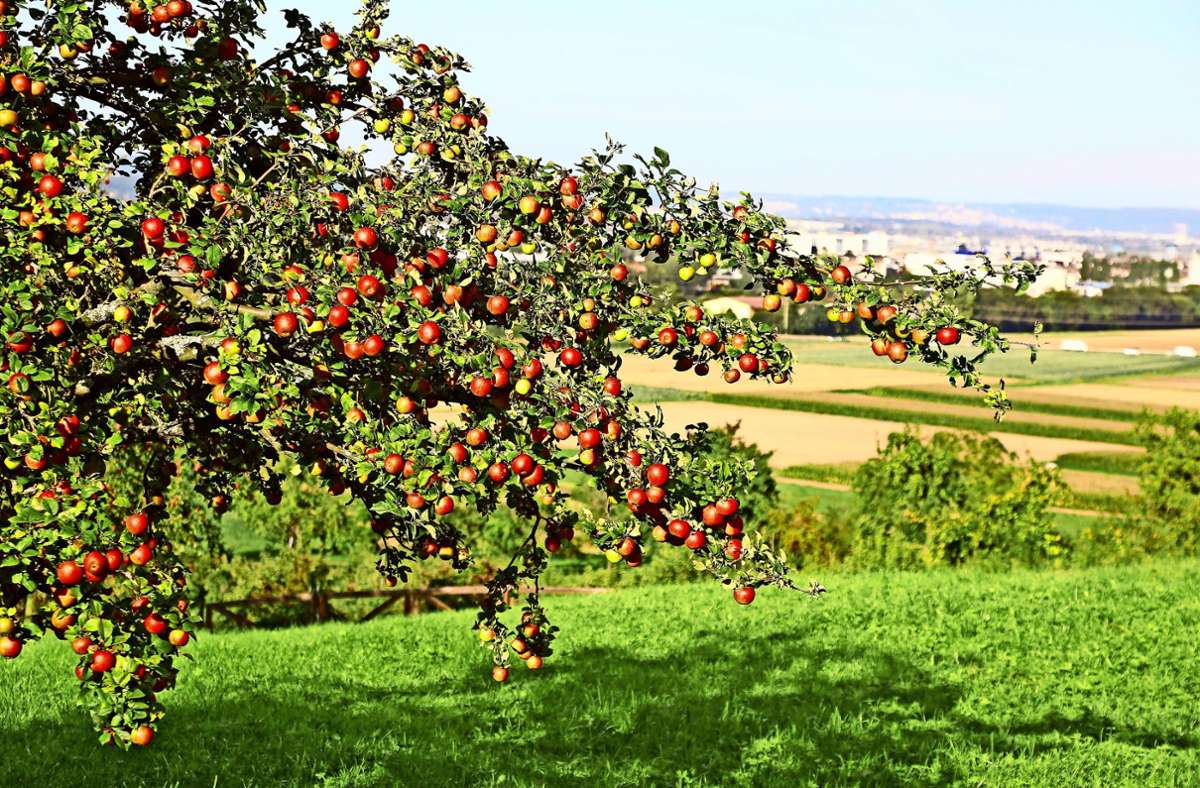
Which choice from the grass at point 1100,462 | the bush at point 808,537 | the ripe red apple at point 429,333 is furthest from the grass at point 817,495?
the ripe red apple at point 429,333

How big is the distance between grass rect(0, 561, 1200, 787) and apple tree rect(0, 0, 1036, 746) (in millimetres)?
5595

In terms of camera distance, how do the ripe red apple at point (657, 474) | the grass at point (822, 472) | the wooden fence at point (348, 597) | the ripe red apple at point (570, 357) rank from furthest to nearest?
the grass at point (822, 472)
the wooden fence at point (348, 597)
the ripe red apple at point (570, 357)
the ripe red apple at point (657, 474)

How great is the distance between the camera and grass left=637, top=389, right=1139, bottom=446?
161ft

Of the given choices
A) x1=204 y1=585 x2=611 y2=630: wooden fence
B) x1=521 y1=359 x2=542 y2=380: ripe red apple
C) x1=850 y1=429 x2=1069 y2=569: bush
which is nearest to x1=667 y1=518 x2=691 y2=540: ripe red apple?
x1=521 y1=359 x2=542 y2=380: ripe red apple

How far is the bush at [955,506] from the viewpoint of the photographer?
67.7 ft

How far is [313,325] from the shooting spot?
13.4 ft

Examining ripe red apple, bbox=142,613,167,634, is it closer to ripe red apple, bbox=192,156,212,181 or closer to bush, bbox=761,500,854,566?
ripe red apple, bbox=192,156,212,181

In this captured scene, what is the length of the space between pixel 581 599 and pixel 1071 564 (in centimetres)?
866

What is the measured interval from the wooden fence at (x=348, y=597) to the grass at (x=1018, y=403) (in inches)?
1448

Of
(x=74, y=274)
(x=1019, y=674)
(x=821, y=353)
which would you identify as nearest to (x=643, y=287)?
(x=74, y=274)

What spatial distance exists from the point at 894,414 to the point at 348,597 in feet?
129

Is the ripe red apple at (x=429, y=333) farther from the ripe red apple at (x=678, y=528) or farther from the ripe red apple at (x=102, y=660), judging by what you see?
the ripe red apple at (x=102, y=660)

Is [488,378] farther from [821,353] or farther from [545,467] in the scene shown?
[821,353]

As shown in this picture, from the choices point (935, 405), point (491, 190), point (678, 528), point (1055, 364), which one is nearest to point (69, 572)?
point (491, 190)
